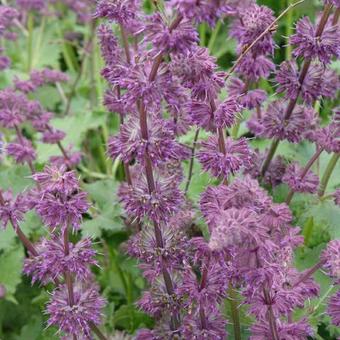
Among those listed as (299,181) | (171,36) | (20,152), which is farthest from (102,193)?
(171,36)

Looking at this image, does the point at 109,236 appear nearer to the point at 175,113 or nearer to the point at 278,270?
the point at 175,113

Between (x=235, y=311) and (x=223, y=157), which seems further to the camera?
(x=235, y=311)

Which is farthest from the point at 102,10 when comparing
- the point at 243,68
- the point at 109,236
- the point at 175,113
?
the point at 109,236

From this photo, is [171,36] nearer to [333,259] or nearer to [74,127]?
[333,259]

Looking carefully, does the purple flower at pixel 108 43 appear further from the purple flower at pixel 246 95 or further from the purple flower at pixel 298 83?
the purple flower at pixel 298 83

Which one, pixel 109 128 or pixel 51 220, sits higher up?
pixel 51 220

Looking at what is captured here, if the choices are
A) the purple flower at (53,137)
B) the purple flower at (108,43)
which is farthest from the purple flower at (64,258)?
the purple flower at (53,137)
